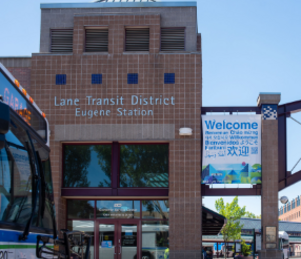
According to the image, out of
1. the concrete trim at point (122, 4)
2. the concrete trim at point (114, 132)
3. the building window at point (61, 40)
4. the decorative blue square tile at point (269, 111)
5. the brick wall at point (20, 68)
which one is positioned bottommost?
the concrete trim at point (114, 132)

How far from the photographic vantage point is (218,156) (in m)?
18.4

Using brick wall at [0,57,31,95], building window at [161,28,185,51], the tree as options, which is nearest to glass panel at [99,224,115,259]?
brick wall at [0,57,31,95]

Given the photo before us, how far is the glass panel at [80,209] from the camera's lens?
61.2 feet

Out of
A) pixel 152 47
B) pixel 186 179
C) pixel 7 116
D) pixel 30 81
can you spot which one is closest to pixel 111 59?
pixel 152 47

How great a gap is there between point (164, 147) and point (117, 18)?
546cm

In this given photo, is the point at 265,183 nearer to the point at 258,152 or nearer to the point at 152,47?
the point at 258,152

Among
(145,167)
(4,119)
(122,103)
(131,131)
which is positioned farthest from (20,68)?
(4,119)

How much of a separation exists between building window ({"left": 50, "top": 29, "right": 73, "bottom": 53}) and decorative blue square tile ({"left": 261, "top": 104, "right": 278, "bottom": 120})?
802 centimetres

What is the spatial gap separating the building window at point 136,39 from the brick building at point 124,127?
5 centimetres

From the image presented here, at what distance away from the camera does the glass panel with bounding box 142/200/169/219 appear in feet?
59.9

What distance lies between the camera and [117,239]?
1842 centimetres

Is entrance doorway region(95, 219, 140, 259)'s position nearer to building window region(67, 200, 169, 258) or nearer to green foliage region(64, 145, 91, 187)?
building window region(67, 200, 169, 258)

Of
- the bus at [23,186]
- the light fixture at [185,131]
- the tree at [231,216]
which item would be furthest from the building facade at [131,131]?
the tree at [231,216]

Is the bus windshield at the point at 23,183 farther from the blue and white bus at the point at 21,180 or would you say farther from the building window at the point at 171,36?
the building window at the point at 171,36
